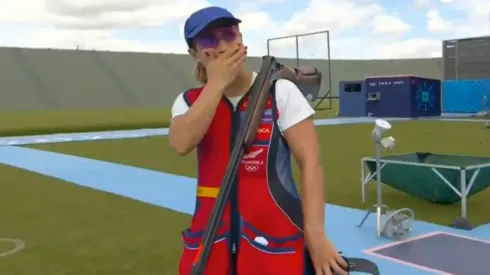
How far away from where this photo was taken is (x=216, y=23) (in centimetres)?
178

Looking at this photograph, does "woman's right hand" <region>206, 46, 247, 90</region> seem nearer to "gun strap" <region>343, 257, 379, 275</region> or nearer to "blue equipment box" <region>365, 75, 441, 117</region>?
"gun strap" <region>343, 257, 379, 275</region>

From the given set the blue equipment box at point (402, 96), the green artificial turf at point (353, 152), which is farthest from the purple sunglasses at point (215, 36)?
the blue equipment box at point (402, 96)

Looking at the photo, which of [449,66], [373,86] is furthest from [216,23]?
[449,66]

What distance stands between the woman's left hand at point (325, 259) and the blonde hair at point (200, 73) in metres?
0.62

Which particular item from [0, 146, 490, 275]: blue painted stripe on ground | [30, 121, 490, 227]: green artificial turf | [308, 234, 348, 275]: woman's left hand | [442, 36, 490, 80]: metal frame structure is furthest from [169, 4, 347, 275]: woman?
[442, 36, 490, 80]: metal frame structure

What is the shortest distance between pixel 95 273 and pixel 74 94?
120 feet

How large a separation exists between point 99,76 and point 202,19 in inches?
1650

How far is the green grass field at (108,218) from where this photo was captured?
4.49 metres

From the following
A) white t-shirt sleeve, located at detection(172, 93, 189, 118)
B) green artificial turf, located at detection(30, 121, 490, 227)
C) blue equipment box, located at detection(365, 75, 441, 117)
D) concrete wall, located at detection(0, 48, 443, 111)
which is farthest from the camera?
concrete wall, located at detection(0, 48, 443, 111)

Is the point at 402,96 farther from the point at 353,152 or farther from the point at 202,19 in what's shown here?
the point at 202,19

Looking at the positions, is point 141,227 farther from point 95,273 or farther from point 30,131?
point 30,131

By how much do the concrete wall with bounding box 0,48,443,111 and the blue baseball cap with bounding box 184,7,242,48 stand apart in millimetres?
34856

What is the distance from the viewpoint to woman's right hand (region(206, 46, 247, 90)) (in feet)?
5.74

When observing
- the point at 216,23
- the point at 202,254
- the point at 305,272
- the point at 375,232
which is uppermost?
the point at 216,23
